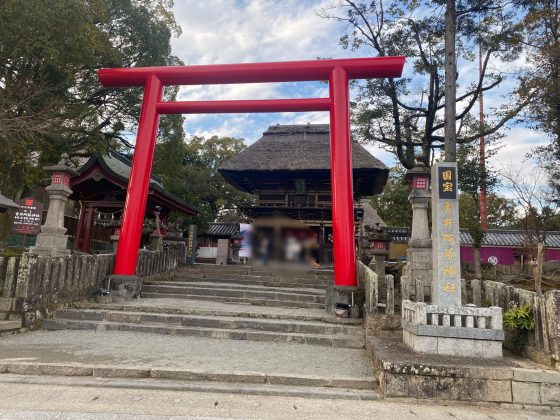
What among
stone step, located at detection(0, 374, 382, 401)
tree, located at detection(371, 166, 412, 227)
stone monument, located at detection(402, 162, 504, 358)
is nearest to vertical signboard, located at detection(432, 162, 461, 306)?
stone monument, located at detection(402, 162, 504, 358)

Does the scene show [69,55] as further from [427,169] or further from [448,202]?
[448,202]

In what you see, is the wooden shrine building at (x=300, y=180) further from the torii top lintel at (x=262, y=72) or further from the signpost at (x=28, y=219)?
the signpost at (x=28, y=219)

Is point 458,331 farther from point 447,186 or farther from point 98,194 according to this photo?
point 98,194

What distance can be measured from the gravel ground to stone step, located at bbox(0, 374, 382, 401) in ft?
0.57

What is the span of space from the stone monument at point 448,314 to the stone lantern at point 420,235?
2.46 metres

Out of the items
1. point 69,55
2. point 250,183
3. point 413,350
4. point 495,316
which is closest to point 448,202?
point 495,316

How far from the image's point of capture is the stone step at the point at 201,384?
3.55 m

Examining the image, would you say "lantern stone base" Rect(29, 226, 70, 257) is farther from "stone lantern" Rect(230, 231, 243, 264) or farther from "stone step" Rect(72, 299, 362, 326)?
"stone lantern" Rect(230, 231, 243, 264)

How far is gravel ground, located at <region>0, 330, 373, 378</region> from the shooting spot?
4.15m

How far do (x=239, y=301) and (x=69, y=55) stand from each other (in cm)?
837

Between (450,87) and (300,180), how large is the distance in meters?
7.58

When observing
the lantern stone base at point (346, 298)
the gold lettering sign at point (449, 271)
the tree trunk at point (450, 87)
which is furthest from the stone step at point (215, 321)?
the tree trunk at point (450, 87)

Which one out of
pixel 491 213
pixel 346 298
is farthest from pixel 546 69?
pixel 491 213

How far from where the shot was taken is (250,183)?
672 inches
